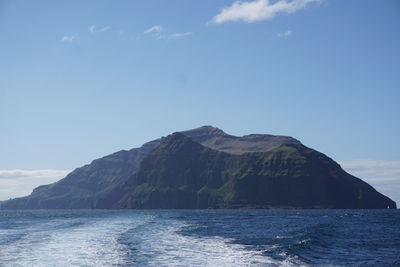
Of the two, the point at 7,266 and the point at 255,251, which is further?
the point at 255,251

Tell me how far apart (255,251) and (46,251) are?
66.5 ft

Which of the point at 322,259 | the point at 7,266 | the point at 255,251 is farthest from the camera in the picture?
the point at 255,251

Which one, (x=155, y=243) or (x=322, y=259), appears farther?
(x=155, y=243)

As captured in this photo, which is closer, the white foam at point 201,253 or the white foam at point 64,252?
the white foam at point 201,253

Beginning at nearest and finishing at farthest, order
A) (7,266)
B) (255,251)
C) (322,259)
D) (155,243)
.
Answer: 1. (7,266)
2. (322,259)
3. (255,251)
4. (155,243)

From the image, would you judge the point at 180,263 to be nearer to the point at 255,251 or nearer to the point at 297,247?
the point at 255,251

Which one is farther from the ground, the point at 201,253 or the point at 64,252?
the point at 64,252

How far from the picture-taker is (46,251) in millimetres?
44844

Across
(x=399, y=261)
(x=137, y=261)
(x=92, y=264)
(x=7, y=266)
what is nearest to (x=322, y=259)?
(x=399, y=261)

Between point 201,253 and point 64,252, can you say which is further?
point 64,252

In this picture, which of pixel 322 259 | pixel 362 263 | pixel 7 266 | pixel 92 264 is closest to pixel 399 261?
pixel 362 263

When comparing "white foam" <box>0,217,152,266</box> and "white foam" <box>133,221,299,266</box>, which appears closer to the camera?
"white foam" <box>133,221,299,266</box>

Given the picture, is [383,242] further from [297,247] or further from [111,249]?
[111,249]

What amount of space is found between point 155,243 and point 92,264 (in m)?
14.8
